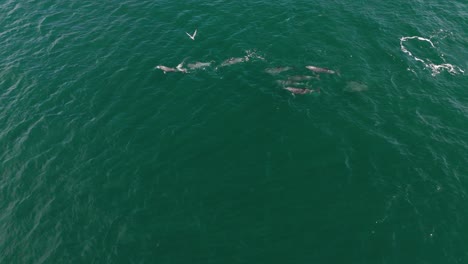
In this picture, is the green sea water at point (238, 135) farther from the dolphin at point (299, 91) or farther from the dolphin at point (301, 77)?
the dolphin at point (299, 91)

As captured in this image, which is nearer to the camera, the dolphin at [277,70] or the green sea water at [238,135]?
the green sea water at [238,135]

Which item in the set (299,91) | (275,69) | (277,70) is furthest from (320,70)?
(275,69)

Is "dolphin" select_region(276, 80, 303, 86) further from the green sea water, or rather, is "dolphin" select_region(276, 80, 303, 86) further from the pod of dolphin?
the green sea water

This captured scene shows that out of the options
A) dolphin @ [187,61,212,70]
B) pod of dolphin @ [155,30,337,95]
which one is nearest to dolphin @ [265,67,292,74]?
pod of dolphin @ [155,30,337,95]

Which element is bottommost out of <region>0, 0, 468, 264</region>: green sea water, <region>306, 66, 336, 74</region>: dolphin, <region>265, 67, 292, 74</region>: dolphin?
<region>0, 0, 468, 264</region>: green sea water

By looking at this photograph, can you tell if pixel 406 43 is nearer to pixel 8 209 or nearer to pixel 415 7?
pixel 415 7

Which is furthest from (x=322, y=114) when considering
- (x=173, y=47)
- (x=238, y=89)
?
(x=173, y=47)

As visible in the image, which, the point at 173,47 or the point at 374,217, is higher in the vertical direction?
the point at 173,47

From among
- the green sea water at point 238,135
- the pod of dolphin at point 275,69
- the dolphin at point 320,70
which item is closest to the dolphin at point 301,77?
the pod of dolphin at point 275,69
